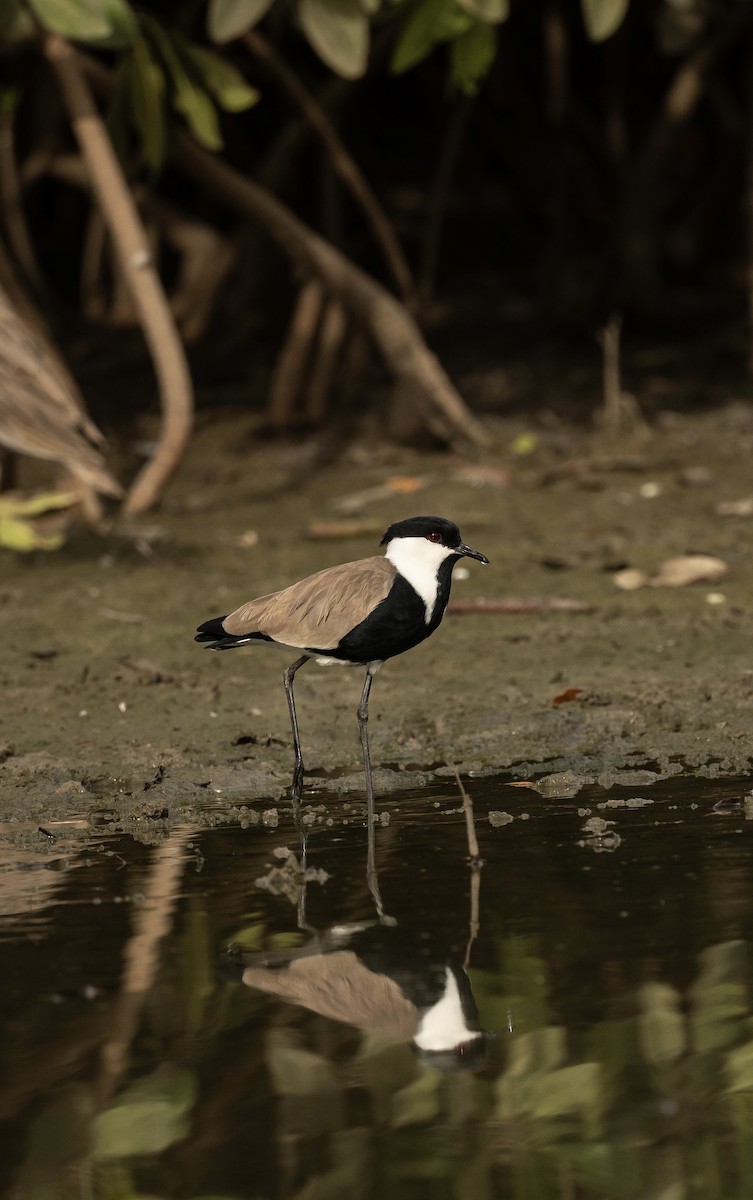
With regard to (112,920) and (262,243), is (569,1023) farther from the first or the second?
(262,243)

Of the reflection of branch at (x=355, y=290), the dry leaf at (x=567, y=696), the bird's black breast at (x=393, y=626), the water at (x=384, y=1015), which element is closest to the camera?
the water at (x=384, y=1015)

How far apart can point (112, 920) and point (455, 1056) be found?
0.86 m

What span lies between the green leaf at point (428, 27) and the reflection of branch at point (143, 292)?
1347mm

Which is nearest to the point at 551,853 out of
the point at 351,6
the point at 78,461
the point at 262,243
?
the point at 78,461

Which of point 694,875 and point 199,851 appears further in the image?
point 199,851

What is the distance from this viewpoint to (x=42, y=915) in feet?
10.2

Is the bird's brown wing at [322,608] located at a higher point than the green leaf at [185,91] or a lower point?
lower

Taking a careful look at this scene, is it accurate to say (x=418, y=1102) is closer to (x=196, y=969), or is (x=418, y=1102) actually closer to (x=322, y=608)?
(x=196, y=969)

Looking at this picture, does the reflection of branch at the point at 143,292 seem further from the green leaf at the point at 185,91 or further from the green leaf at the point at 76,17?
the green leaf at the point at 76,17

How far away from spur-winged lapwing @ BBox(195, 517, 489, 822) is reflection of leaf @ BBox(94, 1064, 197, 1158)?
4.72ft

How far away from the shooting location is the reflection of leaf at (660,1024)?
240 cm

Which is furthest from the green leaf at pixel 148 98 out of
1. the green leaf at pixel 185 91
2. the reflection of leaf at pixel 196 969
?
the reflection of leaf at pixel 196 969

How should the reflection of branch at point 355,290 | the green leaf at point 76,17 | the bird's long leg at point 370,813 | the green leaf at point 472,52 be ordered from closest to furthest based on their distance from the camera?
1. the bird's long leg at point 370,813
2. the green leaf at point 76,17
3. the green leaf at point 472,52
4. the reflection of branch at point 355,290

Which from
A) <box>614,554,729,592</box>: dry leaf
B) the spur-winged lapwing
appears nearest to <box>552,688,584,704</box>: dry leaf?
the spur-winged lapwing
